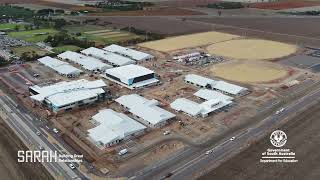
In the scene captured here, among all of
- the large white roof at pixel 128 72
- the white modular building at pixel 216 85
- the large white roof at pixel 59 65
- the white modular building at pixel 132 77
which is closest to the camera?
the white modular building at pixel 216 85

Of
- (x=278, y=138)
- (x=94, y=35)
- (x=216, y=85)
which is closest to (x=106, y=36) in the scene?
(x=94, y=35)

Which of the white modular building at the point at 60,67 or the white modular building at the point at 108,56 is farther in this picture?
the white modular building at the point at 108,56

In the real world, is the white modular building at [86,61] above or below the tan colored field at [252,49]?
below

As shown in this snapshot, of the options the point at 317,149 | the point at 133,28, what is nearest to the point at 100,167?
the point at 317,149

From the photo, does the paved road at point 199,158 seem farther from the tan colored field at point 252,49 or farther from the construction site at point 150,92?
the tan colored field at point 252,49

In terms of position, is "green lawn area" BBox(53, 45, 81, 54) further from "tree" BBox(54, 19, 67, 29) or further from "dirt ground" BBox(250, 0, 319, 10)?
"dirt ground" BBox(250, 0, 319, 10)

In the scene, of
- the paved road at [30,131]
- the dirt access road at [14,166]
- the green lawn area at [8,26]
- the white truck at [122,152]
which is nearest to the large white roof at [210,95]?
the white truck at [122,152]

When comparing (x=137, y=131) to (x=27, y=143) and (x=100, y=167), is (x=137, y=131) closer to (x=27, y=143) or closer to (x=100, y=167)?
(x=100, y=167)
